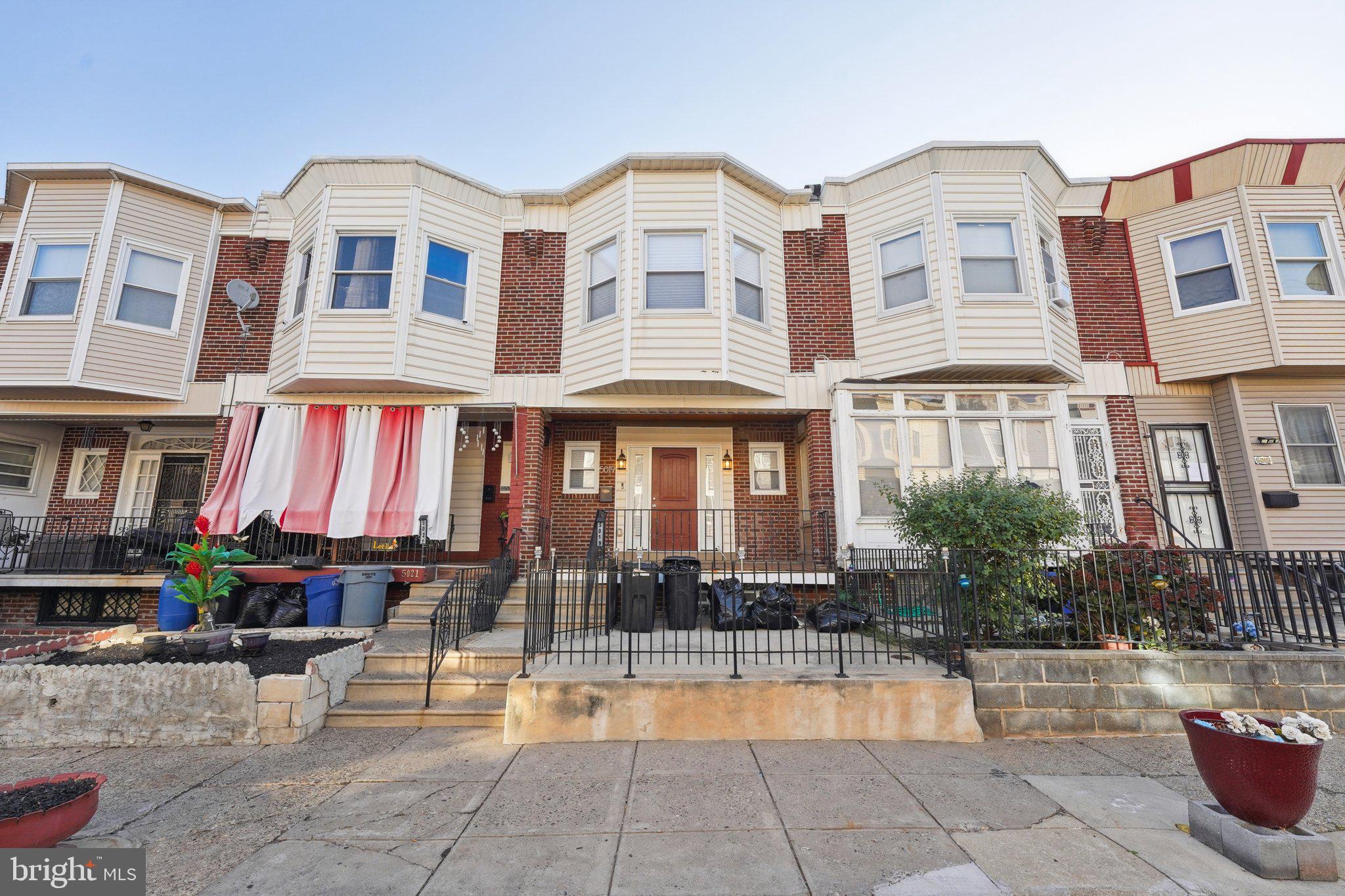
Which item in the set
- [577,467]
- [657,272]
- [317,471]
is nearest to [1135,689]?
[657,272]

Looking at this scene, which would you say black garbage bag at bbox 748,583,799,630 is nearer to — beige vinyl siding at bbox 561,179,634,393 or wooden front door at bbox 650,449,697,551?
wooden front door at bbox 650,449,697,551

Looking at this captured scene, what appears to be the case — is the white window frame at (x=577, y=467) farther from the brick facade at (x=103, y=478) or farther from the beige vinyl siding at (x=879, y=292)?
the brick facade at (x=103, y=478)

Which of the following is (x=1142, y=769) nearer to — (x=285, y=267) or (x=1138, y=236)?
(x=1138, y=236)

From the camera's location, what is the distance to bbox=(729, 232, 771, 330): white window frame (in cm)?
948

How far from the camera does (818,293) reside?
400 inches

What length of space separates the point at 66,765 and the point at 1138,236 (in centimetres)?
1651

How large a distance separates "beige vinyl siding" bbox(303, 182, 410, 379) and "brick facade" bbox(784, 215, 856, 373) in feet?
22.5

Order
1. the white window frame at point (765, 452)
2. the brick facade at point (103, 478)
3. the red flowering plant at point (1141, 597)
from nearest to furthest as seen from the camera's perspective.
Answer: the red flowering plant at point (1141, 597) < the brick facade at point (103, 478) < the white window frame at point (765, 452)

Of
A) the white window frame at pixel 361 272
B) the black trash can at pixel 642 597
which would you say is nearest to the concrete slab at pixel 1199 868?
the black trash can at pixel 642 597

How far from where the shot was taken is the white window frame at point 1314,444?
9.26 metres

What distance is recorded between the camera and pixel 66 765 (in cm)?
459

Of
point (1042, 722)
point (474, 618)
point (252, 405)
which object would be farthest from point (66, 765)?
point (1042, 722)

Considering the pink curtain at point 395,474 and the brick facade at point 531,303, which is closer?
the pink curtain at point 395,474

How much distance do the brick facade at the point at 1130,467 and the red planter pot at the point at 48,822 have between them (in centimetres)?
1250
